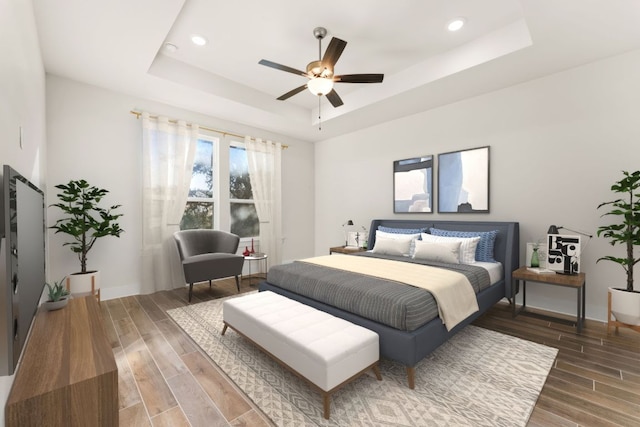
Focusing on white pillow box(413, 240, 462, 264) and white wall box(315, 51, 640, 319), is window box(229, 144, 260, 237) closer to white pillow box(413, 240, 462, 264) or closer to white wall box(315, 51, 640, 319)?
white wall box(315, 51, 640, 319)

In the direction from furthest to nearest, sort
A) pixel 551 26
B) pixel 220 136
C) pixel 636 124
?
pixel 220 136 < pixel 636 124 < pixel 551 26

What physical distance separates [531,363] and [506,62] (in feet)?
9.50

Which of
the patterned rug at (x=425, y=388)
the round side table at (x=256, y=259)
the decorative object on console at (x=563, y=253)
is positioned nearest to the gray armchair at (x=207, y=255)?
the round side table at (x=256, y=259)

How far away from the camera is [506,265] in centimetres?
333

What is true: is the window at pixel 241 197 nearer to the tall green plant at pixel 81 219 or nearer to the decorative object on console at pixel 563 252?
the tall green plant at pixel 81 219

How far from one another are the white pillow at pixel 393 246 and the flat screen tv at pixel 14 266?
3.51 meters

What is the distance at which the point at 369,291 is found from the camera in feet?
7.38

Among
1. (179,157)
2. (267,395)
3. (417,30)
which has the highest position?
(417,30)

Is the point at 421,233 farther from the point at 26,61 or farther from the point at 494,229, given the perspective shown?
the point at 26,61

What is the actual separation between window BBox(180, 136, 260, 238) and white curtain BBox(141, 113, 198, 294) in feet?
0.99

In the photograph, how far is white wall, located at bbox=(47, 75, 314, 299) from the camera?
3408 millimetres

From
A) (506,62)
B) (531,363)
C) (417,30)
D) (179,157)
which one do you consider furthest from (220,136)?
(531,363)

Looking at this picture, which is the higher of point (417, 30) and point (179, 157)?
point (417, 30)

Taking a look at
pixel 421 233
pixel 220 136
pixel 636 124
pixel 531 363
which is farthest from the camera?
pixel 220 136
